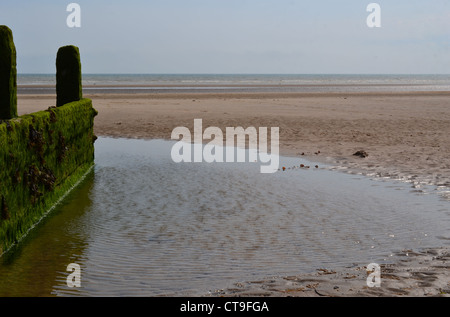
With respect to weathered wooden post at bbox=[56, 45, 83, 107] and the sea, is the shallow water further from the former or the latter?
the sea

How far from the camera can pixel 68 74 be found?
15.0m

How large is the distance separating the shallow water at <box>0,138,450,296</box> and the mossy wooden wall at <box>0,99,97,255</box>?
316 mm

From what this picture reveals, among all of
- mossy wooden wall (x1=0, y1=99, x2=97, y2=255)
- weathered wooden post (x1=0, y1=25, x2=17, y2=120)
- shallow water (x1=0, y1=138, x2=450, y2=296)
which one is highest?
weathered wooden post (x1=0, y1=25, x2=17, y2=120)

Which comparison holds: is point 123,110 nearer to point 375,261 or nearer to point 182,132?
point 182,132

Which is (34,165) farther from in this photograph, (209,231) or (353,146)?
(353,146)

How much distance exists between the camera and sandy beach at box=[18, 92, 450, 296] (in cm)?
624

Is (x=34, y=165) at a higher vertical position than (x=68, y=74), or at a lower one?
lower

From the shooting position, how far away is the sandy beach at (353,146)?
6.24 meters

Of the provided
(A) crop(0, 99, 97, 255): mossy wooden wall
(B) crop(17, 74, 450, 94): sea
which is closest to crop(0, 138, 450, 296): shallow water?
(A) crop(0, 99, 97, 255): mossy wooden wall

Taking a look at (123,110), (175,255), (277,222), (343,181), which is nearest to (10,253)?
(175,255)

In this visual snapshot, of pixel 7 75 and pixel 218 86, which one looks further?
pixel 218 86

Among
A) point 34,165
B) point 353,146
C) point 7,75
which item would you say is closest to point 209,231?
point 34,165

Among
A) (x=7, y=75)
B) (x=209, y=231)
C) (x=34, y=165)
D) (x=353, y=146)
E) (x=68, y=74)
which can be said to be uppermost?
(x=68, y=74)

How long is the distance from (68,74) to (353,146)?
10.4 metres
